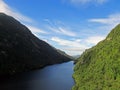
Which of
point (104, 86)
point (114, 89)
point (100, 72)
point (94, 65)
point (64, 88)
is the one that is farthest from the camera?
point (94, 65)

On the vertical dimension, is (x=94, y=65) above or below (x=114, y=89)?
above

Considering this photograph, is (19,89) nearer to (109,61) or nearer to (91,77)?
(91,77)

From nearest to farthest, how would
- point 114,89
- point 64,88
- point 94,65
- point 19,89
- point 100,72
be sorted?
point 114,89, point 19,89, point 64,88, point 100,72, point 94,65

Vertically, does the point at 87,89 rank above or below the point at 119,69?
below

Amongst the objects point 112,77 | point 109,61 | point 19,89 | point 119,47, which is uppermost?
point 119,47

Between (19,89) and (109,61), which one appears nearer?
(19,89)

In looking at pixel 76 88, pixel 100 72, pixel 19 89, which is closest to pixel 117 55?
pixel 100 72

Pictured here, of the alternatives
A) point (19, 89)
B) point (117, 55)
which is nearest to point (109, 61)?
point (117, 55)

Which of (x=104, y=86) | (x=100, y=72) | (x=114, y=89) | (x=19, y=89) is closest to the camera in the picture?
(x=114, y=89)

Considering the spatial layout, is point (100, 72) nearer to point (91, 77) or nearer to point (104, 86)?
point (91, 77)
